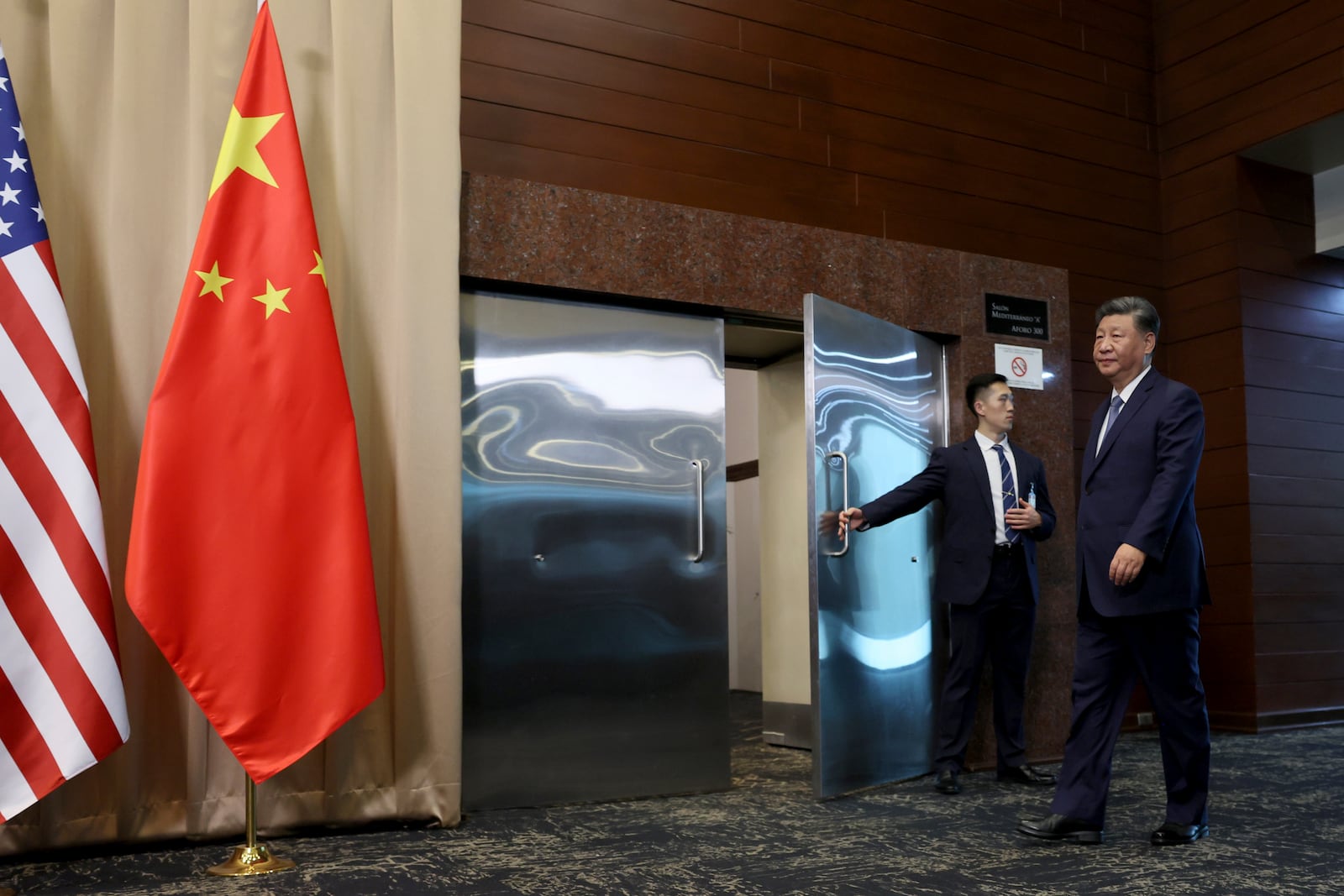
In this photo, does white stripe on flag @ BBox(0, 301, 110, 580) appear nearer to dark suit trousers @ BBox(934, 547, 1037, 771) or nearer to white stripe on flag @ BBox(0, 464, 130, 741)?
white stripe on flag @ BBox(0, 464, 130, 741)

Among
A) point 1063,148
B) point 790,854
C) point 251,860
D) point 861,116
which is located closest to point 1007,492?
point 790,854

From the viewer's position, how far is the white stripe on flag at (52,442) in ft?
9.24

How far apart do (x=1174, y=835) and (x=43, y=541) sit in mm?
3047

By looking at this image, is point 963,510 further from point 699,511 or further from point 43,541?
point 43,541

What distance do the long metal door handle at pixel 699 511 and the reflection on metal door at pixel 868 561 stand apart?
0.44m

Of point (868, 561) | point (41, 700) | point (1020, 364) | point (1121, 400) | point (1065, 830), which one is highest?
point (1020, 364)

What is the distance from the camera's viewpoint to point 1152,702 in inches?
123

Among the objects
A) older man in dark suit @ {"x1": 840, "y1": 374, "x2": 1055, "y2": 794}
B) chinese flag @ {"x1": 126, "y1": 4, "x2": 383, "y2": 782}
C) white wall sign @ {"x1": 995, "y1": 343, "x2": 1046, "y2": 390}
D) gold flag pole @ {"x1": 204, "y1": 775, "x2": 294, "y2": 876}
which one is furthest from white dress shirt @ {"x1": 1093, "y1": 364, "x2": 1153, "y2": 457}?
gold flag pole @ {"x1": 204, "y1": 775, "x2": 294, "y2": 876}

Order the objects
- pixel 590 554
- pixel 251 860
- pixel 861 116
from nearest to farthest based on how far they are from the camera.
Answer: pixel 251 860 < pixel 590 554 < pixel 861 116

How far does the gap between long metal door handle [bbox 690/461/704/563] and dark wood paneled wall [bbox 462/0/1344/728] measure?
1.18 meters

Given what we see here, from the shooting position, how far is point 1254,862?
9.65ft

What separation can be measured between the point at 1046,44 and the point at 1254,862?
14.2 feet

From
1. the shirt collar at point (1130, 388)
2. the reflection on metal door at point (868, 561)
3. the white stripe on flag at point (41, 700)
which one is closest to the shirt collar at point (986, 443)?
the reflection on metal door at point (868, 561)

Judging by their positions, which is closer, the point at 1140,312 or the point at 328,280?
the point at 1140,312
